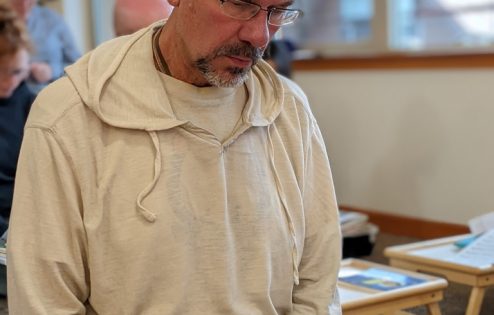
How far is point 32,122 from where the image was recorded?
3.86 feet

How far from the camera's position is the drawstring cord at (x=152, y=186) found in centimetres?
118

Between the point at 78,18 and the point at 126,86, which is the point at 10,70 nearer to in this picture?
the point at 126,86

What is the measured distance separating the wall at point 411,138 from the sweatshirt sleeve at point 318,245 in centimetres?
234

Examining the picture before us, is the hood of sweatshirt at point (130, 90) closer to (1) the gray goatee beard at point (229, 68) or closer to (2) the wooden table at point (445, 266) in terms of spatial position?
(1) the gray goatee beard at point (229, 68)

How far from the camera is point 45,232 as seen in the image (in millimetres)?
1150

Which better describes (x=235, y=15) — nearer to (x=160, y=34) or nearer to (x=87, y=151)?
(x=160, y=34)

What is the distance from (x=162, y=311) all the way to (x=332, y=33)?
11.6 ft

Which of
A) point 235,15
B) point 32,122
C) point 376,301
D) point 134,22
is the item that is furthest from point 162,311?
point 134,22

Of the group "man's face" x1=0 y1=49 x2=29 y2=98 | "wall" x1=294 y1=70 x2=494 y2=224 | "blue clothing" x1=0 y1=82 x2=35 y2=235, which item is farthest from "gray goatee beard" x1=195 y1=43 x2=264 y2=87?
"wall" x1=294 y1=70 x2=494 y2=224

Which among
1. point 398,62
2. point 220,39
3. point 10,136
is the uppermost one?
point 220,39

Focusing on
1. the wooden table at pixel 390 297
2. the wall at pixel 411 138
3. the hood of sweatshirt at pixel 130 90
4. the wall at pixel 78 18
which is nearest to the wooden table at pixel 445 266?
the wooden table at pixel 390 297

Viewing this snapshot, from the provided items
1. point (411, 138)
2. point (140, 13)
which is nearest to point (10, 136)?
point (140, 13)

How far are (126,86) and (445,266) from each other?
5.22ft

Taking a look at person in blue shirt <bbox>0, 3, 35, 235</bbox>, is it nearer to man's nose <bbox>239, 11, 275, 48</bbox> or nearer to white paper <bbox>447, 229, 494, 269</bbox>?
man's nose <bbox>239, 11, 275, 48</bbox>
